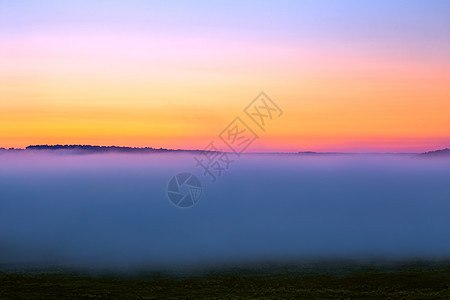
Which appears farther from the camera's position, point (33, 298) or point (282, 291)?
point (282, 291)

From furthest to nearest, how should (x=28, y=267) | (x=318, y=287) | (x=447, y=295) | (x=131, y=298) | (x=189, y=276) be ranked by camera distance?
(x=28, y=267) < (x=189, y=276) < (x=318, y=287) < (x=131, y=298) < (x=447, y=295)

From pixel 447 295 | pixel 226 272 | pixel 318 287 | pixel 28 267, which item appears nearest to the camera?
pixel 447 295

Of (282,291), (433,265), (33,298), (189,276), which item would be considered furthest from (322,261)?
(33,298)

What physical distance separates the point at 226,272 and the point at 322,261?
35.1 m

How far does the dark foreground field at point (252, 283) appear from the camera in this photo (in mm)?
95000

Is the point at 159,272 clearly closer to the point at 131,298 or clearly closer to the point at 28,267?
the point at 28,267

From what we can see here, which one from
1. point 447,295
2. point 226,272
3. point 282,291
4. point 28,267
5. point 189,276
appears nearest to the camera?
point 447,295

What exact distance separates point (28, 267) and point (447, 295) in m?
108

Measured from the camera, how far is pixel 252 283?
381 feet

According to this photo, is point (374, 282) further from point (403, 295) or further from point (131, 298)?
point (131, 298)

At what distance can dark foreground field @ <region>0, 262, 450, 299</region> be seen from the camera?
95000mm

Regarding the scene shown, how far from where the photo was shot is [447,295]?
8650 centimetres

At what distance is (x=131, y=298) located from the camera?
3637 inches

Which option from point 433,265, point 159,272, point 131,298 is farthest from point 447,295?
point 159,272
